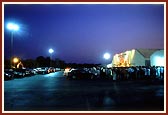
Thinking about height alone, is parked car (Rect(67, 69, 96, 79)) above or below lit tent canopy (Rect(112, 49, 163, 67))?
below

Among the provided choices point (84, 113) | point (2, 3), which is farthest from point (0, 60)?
point (84, 113)

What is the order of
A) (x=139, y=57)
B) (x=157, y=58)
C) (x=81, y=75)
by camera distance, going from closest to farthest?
(x=81, y=75), (x=157, y=58), (x=139, y=57)

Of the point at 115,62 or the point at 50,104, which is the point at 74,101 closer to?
the point at 50,104

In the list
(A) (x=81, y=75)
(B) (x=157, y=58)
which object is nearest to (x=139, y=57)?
(B) (x=157, y=58)

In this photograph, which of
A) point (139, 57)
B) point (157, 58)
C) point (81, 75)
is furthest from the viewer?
point (139, 57)

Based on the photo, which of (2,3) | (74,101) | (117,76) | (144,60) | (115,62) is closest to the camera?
(2,3)

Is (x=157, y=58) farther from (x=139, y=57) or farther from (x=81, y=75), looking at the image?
(x=81, y=75)

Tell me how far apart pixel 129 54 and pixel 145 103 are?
40443mm

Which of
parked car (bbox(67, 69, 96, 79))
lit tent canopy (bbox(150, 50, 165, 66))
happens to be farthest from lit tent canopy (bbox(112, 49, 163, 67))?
parked car (bbox(67, 69, 96, 79))

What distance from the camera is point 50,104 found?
47.8ft

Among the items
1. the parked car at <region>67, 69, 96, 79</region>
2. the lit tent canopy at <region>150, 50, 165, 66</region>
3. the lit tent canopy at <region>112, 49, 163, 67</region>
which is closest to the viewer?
the parked car at <region>67, 69, 96, 79</region>

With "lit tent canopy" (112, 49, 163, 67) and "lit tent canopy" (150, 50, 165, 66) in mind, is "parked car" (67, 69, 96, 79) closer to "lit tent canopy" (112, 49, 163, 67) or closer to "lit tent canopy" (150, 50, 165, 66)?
"lit tent canopy" (112, 49, 163, 67)

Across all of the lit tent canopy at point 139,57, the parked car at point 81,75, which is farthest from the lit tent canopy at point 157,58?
the parked car at point 81,75

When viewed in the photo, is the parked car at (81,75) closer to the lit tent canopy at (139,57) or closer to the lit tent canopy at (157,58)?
the lit tent canopy at (139,57)
